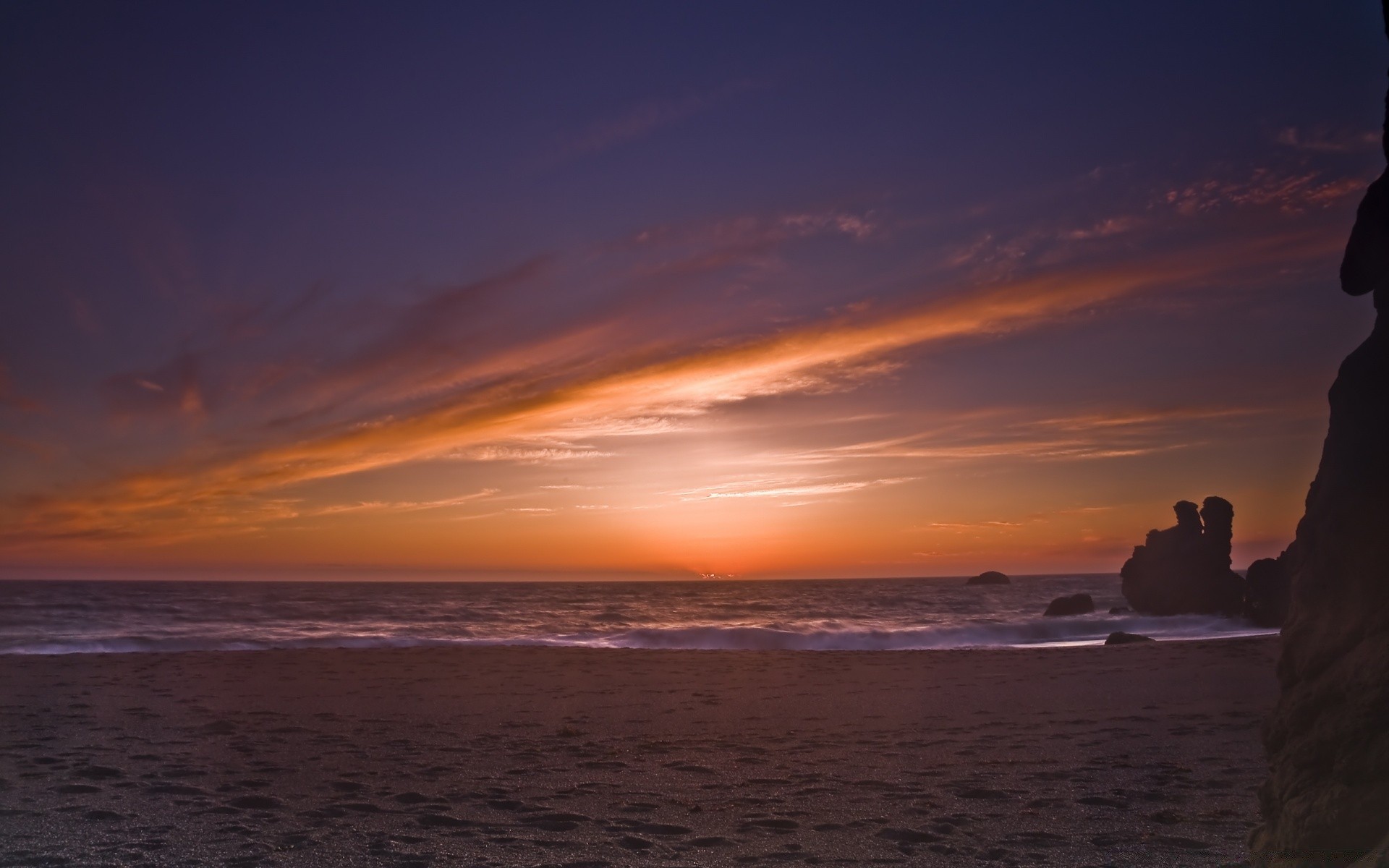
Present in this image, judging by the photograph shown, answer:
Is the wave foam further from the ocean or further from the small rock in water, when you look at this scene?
the small rock in water

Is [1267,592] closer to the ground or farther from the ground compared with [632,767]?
closer to the ground

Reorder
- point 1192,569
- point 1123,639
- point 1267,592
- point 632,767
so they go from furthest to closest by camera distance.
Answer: point 1192,569 → point 1267,592 → point 1123,639 → point 632,767

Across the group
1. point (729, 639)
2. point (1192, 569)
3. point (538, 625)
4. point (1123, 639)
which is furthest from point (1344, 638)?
point (1192, 569)

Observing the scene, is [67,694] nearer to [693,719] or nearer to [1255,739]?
[693,719]

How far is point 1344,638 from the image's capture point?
476 centimetres

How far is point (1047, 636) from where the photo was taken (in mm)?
33500

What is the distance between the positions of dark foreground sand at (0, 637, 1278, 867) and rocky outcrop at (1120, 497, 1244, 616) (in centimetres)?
3418

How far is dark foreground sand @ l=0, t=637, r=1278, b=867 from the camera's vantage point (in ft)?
20.3

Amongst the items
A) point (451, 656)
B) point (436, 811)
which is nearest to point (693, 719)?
point (436, 811)

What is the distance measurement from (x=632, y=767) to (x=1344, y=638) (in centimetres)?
642

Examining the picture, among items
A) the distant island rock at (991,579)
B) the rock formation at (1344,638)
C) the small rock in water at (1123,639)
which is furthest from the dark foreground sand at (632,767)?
the distant island rock at (991,579)

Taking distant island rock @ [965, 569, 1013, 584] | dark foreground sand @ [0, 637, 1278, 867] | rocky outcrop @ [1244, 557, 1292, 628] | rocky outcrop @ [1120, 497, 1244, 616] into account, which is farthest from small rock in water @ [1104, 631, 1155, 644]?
distant island rock @ [965, 569, 1013, 584]

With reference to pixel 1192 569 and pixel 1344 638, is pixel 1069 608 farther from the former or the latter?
pixel 1344 638

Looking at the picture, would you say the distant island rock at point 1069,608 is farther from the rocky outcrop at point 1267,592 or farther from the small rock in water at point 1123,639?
the small rock in water at point 1123,639
